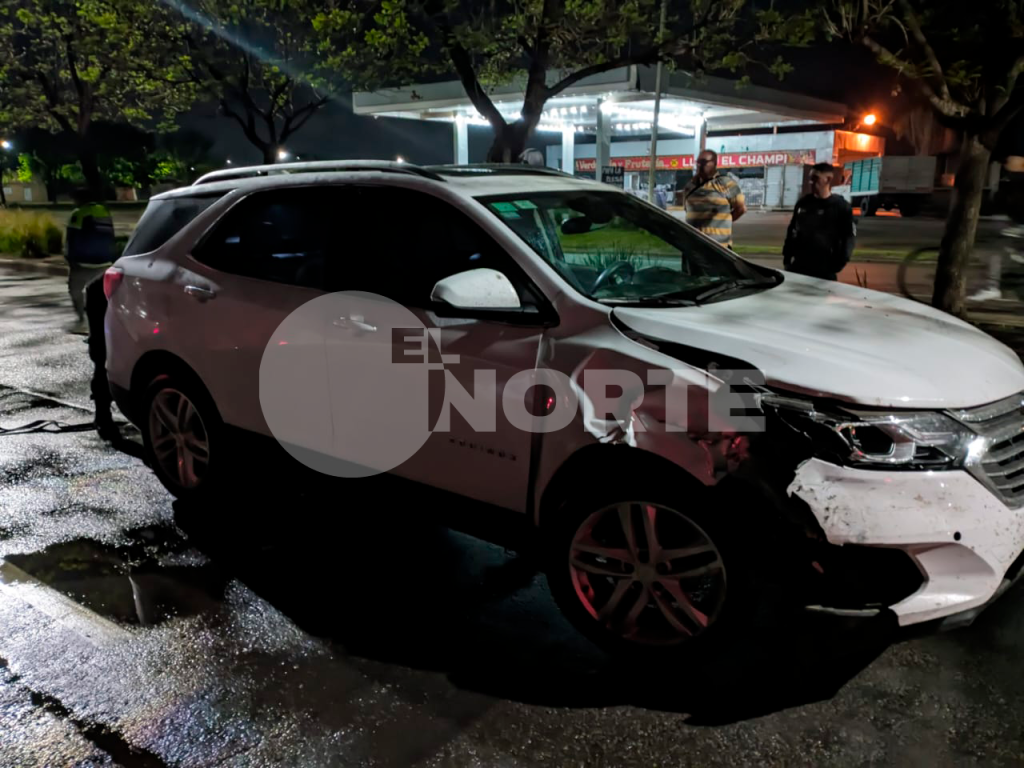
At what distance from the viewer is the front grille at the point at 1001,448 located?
266cm

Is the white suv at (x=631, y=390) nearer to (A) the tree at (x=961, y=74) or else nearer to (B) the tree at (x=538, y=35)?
(A) the tree at (x=961, y=74)

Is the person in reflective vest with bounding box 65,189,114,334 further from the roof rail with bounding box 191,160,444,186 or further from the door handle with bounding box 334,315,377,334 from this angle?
the door handle with bounding box 334,315,377,334

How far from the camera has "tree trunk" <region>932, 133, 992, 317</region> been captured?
9.78 metres

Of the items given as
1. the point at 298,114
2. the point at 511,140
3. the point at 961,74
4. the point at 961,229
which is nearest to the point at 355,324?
the point at 961,229

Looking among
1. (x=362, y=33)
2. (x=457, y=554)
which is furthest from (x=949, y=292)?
(x=362, y=33)

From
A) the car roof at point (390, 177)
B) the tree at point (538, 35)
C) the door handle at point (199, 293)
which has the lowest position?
the door handle at point (199, 293)

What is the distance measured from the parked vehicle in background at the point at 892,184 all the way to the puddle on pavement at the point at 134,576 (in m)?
38.7

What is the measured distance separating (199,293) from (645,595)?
2.69 metres

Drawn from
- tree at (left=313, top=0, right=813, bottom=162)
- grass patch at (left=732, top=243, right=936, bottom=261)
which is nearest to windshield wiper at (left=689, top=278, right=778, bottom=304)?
tree at (left=313, top=0, right=813, bottom=162)

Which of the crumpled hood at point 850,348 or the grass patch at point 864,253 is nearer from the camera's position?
the crumpled hood at point 850,348

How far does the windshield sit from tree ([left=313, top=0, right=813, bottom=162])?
319 inches

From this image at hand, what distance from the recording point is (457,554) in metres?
4.15

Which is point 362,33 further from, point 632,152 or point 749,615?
point 632,152

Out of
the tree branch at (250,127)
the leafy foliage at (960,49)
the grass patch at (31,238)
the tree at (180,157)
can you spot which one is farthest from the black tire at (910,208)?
the tree at (180,157)
